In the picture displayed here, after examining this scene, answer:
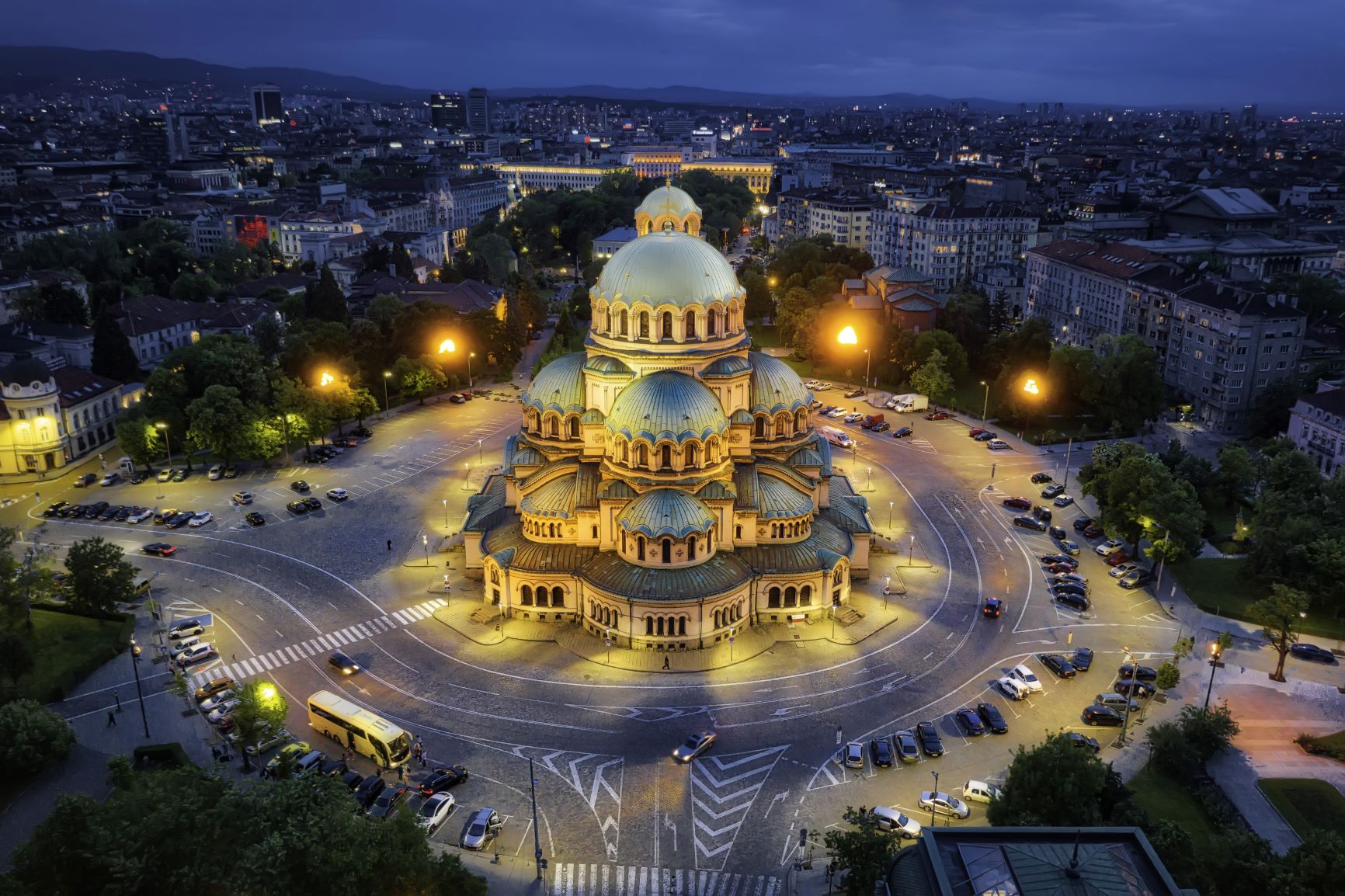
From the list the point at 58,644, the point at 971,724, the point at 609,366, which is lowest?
the point at 58,644

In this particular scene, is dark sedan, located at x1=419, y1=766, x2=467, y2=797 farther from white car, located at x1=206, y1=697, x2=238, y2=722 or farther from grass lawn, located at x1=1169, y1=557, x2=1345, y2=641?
grass lawn, located at x1=1169, y1=557, x2=1345, y2=641

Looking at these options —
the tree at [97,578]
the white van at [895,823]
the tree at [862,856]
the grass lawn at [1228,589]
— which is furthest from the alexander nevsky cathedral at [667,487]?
the grass lawn at [1228,589]

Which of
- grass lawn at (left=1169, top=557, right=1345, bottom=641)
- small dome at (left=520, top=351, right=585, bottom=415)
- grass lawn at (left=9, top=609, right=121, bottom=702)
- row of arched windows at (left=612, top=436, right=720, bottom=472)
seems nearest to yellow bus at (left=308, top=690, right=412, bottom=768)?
grass lawn at (left=9, top=609, right=121, bottom=702)

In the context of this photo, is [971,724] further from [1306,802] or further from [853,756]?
[1306,802]

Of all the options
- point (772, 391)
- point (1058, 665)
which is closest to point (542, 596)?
point (772, 391)

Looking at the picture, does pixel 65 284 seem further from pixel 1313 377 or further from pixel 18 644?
pixel 1313 377

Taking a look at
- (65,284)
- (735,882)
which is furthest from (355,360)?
(735,882)
